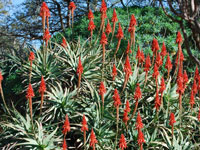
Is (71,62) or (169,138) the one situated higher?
(71,62)

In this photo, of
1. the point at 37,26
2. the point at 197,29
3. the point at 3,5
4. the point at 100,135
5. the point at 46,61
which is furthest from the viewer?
the point at 3,5

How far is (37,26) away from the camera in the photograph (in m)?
14.8

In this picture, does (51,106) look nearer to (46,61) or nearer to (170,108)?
(46,61)

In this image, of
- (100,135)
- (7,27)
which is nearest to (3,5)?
(7,27)

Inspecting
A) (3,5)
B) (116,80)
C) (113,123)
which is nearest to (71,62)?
(116,80)

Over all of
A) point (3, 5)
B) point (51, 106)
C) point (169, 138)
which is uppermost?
point (3, 5)

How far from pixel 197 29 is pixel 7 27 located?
13803mm

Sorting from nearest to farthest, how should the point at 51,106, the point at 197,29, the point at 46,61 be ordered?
the point at 197,29, the point at 51,106, the point at 46,61

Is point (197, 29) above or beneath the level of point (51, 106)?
above

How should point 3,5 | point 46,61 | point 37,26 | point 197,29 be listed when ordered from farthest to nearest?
point 3,5, point 37,26, point 46,61, point 197,29

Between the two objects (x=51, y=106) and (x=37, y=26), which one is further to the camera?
(x=37, y=26)

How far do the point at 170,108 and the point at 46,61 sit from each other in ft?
6.77

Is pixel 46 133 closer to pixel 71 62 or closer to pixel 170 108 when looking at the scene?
pixel 71 62

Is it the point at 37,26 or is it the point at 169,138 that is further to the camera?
the point at 37,26
